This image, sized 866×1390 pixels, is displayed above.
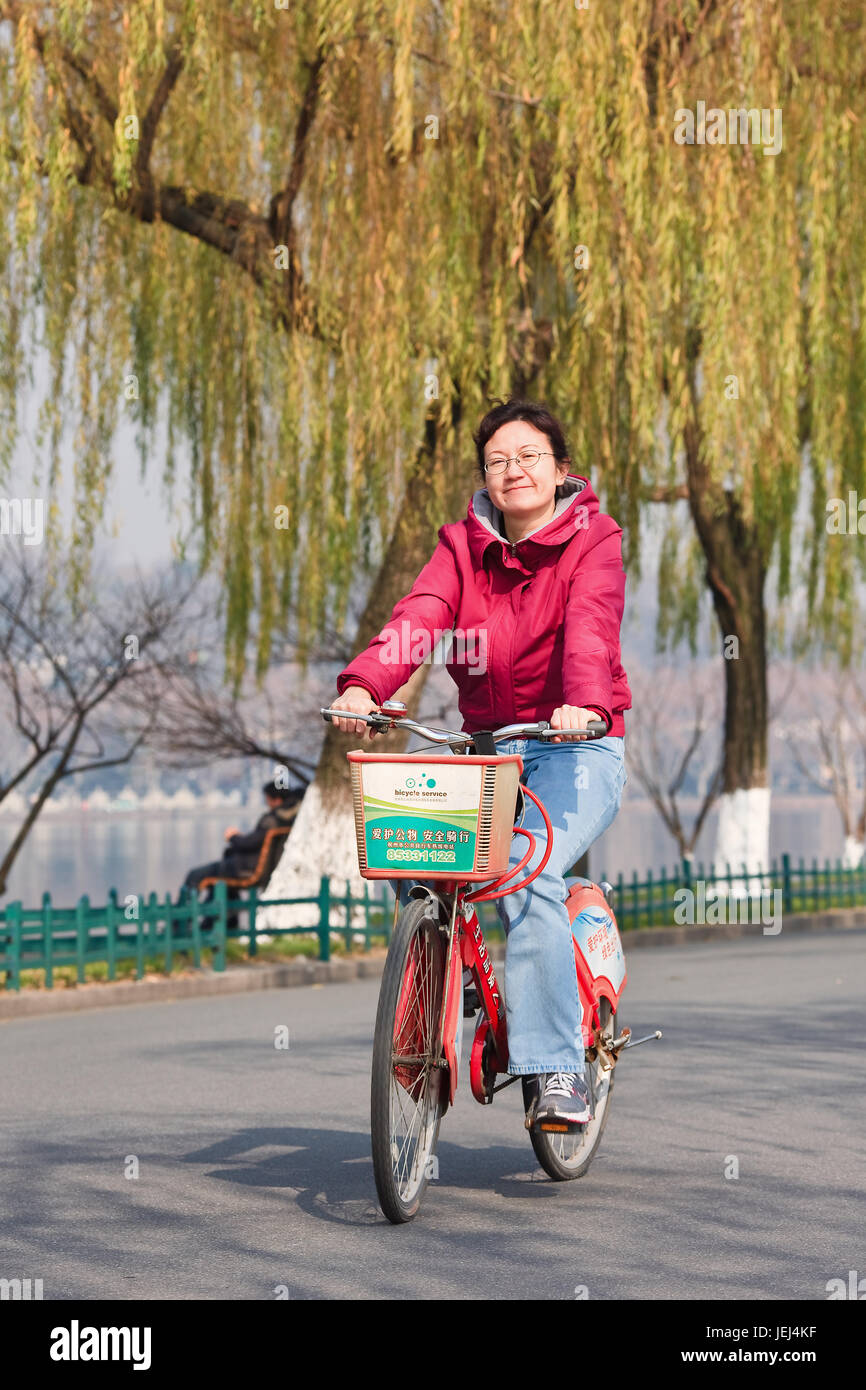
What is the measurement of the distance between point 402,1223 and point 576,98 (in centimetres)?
957

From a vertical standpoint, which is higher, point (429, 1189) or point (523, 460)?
point (523, 460)

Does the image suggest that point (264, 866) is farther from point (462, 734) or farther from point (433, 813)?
point (433, 813)

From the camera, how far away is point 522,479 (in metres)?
5.22

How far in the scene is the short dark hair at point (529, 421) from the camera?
5.31 m

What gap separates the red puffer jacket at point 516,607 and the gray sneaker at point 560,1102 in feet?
3.20

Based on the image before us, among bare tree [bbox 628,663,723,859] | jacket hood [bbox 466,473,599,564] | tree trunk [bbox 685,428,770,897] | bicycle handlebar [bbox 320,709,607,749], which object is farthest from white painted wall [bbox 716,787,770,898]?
bicycle handlebar [bbox 320,709,607,749]

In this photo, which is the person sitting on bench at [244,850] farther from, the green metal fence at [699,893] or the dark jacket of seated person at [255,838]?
the green metal fence at [699,893]

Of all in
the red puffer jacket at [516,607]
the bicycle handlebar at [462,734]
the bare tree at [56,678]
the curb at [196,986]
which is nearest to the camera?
the bicycle handlebar at [462,734]

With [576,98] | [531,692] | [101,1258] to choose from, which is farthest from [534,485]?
[576,98]

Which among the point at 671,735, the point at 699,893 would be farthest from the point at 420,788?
the point at 671,735

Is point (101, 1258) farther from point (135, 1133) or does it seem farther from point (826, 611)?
point (826, 611)

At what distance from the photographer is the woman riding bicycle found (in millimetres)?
4855

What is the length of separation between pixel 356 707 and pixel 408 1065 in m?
0.96

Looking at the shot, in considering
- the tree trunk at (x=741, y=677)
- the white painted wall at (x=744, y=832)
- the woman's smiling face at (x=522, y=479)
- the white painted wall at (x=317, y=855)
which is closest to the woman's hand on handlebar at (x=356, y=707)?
the woman's smiling face at (x=522, y=479)
